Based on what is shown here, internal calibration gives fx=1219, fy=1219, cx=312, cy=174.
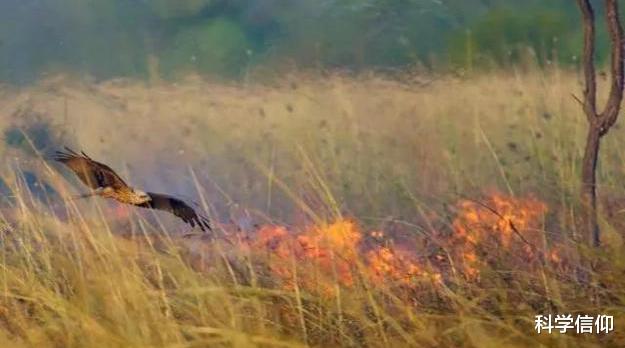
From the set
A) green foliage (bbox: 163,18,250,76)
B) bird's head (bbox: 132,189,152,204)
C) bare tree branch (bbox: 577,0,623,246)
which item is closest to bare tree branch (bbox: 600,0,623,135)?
bare tree branch (bbox: 577,0,623,246)

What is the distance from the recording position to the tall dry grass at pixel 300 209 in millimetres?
1927

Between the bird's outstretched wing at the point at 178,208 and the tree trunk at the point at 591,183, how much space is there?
685mm

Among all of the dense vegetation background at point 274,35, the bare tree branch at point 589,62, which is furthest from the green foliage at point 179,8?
the bare tree branch at point 589,62

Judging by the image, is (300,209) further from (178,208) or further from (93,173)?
(93,173)

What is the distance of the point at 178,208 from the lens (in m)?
2.27

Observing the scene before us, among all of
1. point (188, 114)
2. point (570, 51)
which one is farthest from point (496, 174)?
point (188, 114)

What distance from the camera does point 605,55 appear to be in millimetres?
2281

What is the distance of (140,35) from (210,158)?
0.92 ft

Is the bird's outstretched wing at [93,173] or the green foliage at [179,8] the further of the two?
the green foliage at [179,8]

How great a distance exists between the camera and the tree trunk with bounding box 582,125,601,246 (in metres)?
2.08

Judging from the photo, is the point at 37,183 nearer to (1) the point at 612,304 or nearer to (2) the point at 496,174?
(2) the point at 496,174

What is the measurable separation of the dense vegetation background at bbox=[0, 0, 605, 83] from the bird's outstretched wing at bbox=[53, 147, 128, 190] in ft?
0.64

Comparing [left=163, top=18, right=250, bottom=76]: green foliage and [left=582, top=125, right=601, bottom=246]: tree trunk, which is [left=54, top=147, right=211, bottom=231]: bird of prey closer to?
[left=163, top=18, right=250, bottom=76]: green foliage

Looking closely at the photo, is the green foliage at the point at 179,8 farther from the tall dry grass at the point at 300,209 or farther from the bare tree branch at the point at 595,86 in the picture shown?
the bare tree branch at the point at 595,86
